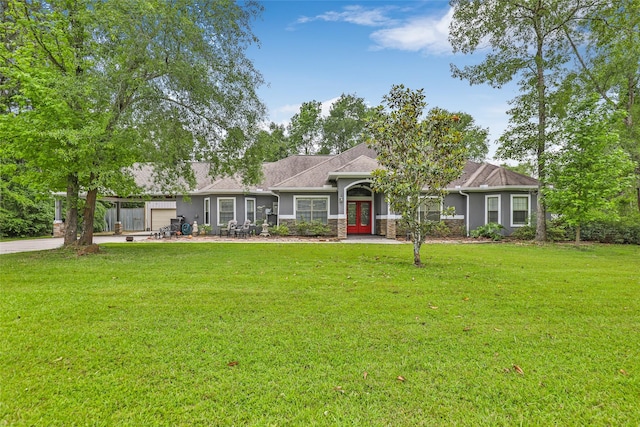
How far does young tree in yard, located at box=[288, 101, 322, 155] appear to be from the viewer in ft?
126

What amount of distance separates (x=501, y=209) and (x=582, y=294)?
504 inches

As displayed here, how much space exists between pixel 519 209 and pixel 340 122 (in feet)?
78.0

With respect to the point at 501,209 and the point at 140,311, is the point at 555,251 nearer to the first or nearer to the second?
the point at 501,209

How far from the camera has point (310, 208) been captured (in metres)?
18.5

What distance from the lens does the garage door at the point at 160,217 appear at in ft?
81.6

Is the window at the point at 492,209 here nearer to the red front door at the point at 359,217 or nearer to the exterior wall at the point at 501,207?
the exterior wall at the point at 501,207

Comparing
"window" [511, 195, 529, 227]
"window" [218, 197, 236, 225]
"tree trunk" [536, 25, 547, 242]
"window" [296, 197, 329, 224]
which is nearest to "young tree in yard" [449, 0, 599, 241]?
"tree trunk" [536, 25, 547, 242]

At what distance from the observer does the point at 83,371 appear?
2.98 metres

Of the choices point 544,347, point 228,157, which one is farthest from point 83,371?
point 228,157

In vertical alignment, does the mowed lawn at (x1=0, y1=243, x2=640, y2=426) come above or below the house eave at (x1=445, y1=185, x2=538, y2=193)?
below

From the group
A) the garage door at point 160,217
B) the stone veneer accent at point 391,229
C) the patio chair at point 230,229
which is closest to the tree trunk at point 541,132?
the stone veneer accent at point 391,229

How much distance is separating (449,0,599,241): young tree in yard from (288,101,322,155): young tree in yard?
78.5 ft

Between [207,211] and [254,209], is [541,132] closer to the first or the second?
[254,209]

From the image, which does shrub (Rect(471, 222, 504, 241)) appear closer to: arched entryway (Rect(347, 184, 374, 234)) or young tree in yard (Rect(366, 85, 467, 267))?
arched entryway (Rect(347, 184, 374, 234))
